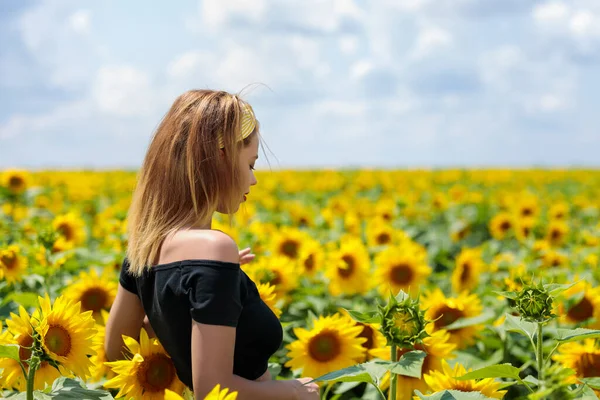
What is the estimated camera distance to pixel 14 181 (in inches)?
267

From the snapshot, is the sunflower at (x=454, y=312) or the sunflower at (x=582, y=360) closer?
the sunflower at (x=582, y=360)

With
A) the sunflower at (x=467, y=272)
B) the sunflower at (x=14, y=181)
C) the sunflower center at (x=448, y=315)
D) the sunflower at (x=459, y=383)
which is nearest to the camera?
the sunflower at (x=459, y=383)

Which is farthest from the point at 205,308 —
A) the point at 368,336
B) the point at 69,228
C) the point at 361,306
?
the point at 69,228

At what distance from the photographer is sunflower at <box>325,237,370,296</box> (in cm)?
439

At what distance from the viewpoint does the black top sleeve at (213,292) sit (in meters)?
1.96

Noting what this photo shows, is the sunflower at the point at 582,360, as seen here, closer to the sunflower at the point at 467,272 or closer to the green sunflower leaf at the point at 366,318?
the green sunflower leaf at the point at 366,318

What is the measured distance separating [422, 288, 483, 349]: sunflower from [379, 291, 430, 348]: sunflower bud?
1.21m

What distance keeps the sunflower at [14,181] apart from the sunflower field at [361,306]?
0.04 ft

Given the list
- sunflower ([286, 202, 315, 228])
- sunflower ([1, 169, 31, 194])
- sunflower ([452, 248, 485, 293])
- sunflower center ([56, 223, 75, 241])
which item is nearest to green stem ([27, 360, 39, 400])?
sunflower center ([56, 223, 75, 241])

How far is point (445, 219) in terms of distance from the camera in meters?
8.88

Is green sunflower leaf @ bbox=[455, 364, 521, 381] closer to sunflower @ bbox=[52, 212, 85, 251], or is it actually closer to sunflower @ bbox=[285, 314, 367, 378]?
sunflower @ bbox=[285, 314, 367, 378]

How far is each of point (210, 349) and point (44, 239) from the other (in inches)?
85.3

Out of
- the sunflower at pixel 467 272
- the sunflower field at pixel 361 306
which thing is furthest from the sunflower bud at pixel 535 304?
the sunflower at pixel 467 272

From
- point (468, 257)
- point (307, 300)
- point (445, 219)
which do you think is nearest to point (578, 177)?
point (445, 219)
